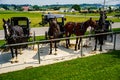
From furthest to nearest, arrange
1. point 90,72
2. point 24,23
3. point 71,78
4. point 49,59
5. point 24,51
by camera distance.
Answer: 1. point 24,23
2. point 24,51
3. point 49,59
4. point 90,72
5. point 71,78

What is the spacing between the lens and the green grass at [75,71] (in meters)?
9.15

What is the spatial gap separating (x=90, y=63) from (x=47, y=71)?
225cm

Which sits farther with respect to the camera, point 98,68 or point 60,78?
point 98,68

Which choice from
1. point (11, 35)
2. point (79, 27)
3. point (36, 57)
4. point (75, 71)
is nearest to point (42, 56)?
point (36, 57)

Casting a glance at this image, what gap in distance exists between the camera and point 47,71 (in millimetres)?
9875

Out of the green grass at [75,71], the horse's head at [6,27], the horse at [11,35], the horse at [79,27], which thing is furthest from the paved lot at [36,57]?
the horse's head at [6,27]

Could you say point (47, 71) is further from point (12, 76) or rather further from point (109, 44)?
point (109, 44)

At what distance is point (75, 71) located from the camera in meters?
9.79

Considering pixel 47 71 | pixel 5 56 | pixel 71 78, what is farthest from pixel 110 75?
pixel 5 56

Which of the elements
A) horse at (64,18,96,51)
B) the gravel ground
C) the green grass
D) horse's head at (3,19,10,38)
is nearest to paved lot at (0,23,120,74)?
the gravel ground

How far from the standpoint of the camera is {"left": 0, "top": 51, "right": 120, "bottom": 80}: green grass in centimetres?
915

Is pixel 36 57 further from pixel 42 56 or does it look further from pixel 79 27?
pixel 79 27

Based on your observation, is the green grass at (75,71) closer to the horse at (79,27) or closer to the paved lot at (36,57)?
the paved lot at (36,57)

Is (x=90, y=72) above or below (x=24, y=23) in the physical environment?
below
